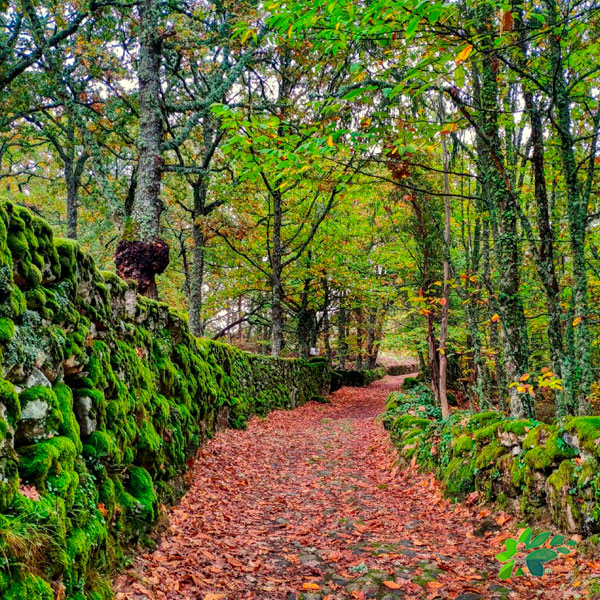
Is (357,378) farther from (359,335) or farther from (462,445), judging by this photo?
(462,445)

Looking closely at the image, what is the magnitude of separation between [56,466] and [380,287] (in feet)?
43.2

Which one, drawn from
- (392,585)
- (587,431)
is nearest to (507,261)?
(587,431)

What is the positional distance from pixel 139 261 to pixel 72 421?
15.4 feet

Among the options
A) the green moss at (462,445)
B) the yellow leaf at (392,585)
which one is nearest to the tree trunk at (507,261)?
the green moss at (462,445)

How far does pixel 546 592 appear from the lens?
3.10m

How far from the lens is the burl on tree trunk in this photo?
723 cm

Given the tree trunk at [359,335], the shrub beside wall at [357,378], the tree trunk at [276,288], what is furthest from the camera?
the tree trunk at [359,335]

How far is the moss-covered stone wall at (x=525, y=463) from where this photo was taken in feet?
11.7

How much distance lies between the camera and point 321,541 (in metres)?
4.30

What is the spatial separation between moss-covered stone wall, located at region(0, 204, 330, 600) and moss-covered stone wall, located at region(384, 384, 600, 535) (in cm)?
360

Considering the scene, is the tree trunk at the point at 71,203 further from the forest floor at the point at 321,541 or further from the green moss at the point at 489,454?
the green moss at the point at 489,454

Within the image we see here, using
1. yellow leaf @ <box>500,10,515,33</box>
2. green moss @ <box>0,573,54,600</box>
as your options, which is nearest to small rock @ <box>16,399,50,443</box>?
green moss @ <box>0,573,54,600</box>

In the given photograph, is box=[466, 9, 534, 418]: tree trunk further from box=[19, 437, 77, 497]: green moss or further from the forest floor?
box=[19, 437, 77, 497]: green moss

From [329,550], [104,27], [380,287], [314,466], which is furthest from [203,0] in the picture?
[329,550]
